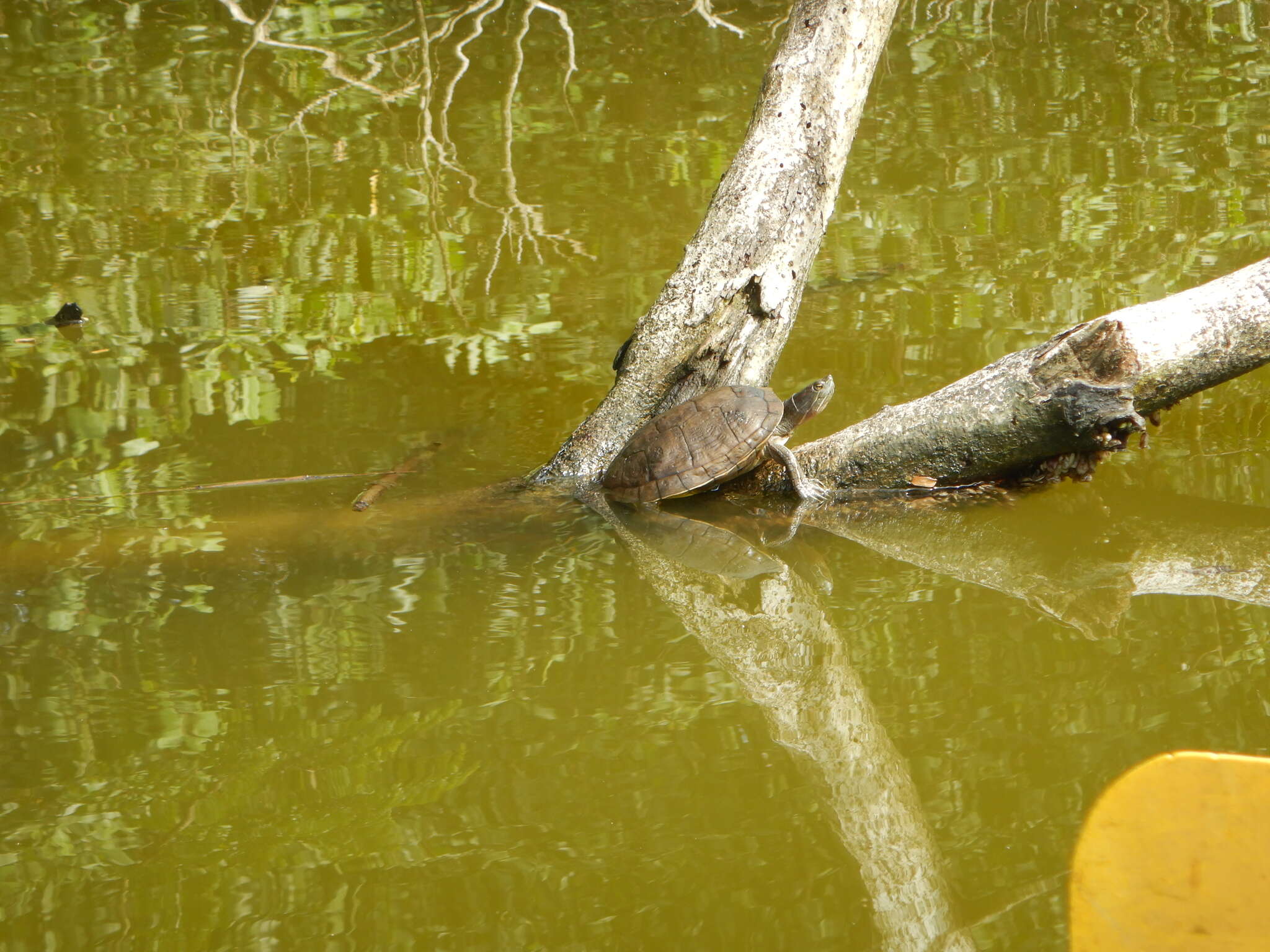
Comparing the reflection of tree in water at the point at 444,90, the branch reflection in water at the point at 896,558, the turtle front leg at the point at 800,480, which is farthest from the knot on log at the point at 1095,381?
the reflection of tree in water at the point at 444,90

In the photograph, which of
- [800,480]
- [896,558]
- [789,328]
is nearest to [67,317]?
[789,328]

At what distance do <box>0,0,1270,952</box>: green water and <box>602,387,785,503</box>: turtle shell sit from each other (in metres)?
0.21

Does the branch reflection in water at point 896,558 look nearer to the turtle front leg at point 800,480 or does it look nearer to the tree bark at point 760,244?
the turtle front leg at point 800,480

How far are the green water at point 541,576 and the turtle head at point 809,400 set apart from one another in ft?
1.48

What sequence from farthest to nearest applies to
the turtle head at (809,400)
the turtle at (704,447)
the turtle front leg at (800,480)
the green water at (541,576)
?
the turtle head at (809,400), the turtle front leg at (800,480), the turtle at (704,447), the green water at (541,576)

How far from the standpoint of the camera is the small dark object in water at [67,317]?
5.54 metres

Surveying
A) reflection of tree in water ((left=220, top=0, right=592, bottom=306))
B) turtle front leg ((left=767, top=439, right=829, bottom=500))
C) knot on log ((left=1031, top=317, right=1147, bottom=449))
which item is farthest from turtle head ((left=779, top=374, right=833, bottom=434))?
reflection of tree in water ((left=220, top=0, right=592, bottom=306))

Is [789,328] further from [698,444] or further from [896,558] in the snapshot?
[896,558]

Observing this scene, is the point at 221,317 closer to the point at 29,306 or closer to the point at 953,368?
the point at 29,306

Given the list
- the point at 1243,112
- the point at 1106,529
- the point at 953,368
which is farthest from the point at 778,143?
the point at 1243,112

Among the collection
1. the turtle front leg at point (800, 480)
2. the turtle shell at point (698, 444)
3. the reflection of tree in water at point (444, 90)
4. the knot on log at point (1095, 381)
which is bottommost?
the turtle front leg at point (800, 480)

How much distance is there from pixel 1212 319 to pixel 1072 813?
1910 mm

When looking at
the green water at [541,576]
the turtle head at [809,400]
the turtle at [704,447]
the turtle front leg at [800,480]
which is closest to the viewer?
the green water at [541,576]

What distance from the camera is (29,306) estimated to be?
577 cm
